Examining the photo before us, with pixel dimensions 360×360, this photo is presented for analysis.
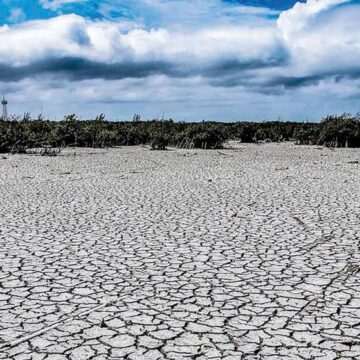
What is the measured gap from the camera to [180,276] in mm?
4398

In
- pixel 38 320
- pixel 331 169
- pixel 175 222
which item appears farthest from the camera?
pixel 331 169

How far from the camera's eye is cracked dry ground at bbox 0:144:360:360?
312 cm

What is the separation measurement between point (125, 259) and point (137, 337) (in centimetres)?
179

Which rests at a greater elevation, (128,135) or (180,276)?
(128,135)

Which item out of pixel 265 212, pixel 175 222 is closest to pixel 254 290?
pixel 175 222

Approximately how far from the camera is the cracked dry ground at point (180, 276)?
10.2ft

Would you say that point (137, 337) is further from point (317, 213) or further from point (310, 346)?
point (317, 213)

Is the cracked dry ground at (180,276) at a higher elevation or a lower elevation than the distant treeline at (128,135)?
lower

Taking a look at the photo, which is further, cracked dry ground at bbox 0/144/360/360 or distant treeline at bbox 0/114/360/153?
distant treeline at bbox 0/114/360/153

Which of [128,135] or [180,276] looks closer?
[180,276]

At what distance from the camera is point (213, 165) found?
16016mm

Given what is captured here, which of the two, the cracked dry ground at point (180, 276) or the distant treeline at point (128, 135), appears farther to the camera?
the distant treeline at point (128, 135)

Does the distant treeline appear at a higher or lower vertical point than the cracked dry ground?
higher

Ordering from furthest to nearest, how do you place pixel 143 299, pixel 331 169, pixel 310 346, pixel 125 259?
1. pixel 331 169
2. pixel 125 259
3. pixel 143 299
4. pixel 310 346
